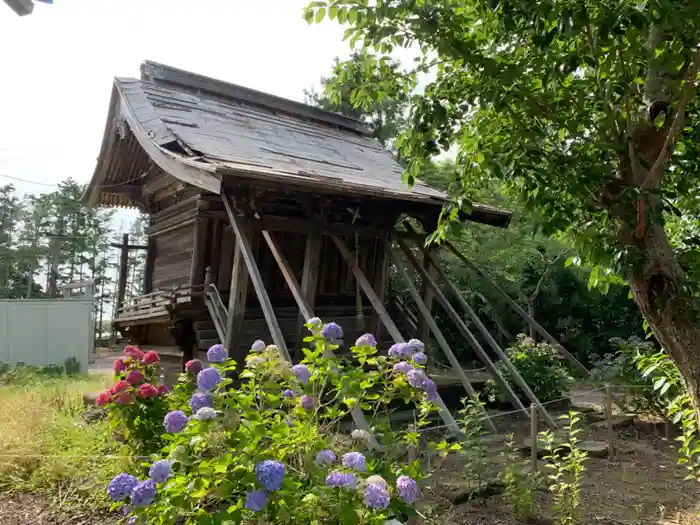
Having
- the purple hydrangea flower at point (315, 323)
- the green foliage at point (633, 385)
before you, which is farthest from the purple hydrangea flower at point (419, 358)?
the green foliage at point (633, 385)

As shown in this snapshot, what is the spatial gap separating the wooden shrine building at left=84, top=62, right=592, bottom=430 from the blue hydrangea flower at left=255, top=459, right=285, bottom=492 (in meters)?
3.34

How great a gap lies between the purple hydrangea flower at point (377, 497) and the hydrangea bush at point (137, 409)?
2522 millimetres

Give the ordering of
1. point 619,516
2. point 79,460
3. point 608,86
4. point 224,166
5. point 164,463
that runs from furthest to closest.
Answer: point 224,166 → point 79,460 → point 619,516 → point 608,86 → point 164,463

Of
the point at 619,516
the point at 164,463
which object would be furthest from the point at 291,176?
the point at 619,516

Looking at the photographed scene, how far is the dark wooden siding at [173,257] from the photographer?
8.68m

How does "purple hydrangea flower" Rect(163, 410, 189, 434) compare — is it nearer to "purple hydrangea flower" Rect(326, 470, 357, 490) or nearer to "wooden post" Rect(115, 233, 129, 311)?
"purple hydrangea flower" Rect(326, 470, 357, 490)

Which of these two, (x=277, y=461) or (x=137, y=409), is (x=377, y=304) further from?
(x=277, y=461)

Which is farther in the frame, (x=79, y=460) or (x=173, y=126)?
(x=173, y=126)

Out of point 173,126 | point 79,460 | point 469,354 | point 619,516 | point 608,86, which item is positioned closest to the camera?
point 608,86

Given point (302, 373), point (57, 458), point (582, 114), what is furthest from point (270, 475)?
point (57, 458)

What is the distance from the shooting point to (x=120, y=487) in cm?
270

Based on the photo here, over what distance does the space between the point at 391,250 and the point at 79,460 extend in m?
5.24

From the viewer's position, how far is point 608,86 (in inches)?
134

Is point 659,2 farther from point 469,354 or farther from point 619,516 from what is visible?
point 469,354
